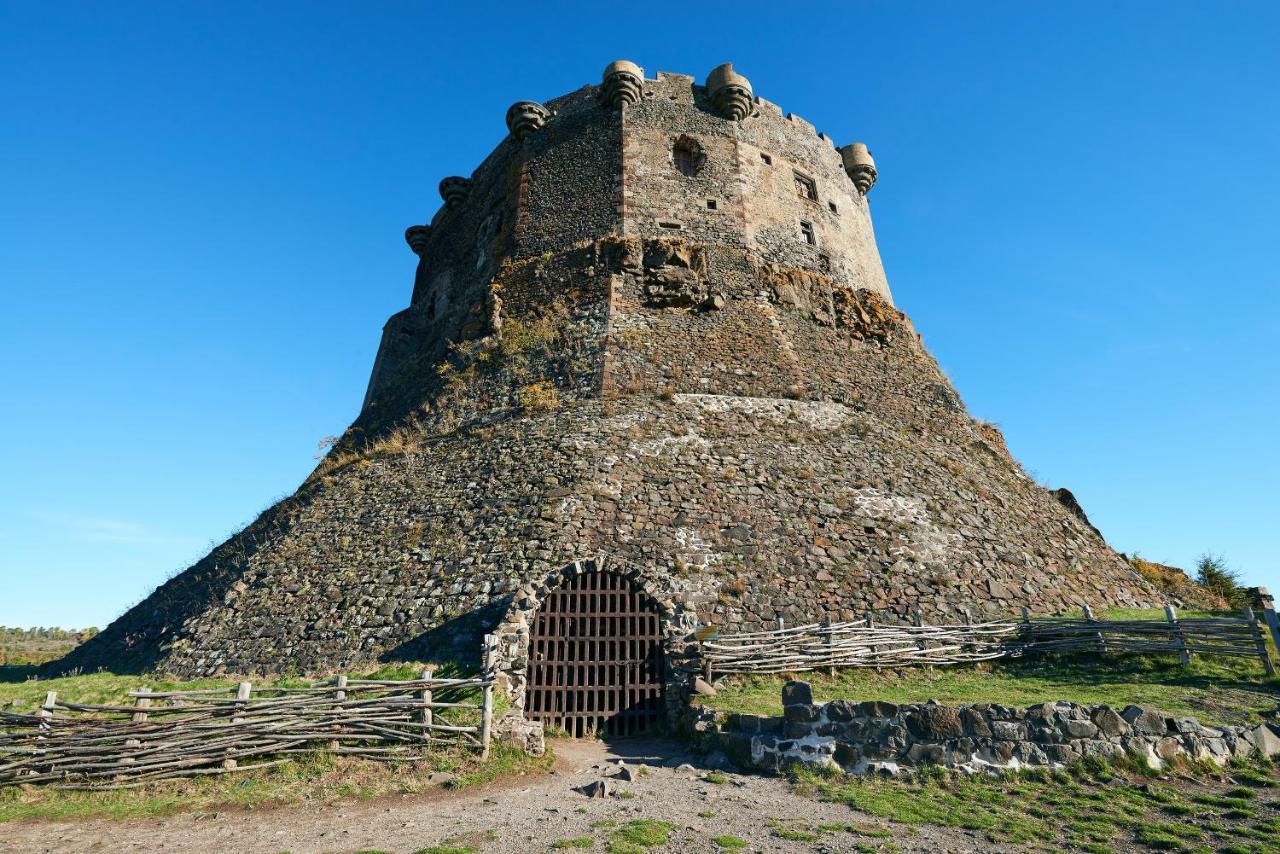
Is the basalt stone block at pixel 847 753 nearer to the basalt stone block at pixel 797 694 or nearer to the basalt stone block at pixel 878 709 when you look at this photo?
the basalt stone block at pixel 878 709

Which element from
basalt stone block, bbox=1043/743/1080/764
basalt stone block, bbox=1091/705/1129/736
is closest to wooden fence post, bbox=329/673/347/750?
basalt stone block, bbox=1043/743/1080/764

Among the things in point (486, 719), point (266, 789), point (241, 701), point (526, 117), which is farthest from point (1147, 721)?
point (526, 117)

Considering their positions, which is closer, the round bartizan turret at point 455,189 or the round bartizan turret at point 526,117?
the round bartizan turret at point 526,117

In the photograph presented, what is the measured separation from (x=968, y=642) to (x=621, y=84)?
23760 mm

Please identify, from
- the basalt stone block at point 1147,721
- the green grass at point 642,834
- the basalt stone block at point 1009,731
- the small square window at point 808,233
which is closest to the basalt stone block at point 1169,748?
the basalt stone block at point 1147,721

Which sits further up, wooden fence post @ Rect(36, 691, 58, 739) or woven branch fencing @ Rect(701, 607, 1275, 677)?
woven branch fencing @ Rect(701, 607, 1275, 677)

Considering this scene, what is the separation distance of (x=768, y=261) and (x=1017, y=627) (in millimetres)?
15003

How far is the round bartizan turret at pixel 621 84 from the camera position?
26266mm

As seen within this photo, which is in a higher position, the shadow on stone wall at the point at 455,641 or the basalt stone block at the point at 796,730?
the shadow on stone wall at the point at 455,641

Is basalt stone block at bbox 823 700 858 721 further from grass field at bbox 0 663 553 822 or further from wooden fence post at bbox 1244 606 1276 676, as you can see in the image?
wooden fence post at bbox 1244 606 1276 676

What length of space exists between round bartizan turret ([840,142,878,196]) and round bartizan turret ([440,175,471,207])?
1826 cm

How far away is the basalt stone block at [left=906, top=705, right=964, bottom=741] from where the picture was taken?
29.2ft

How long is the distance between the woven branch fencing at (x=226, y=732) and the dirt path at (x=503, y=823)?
110cm

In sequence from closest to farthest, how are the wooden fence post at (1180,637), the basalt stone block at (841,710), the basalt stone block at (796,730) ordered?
1. the basalt stone block at (841,710)
2. the basalt stone block at (796,730)
3. the wooden fence post at (1180,637)
